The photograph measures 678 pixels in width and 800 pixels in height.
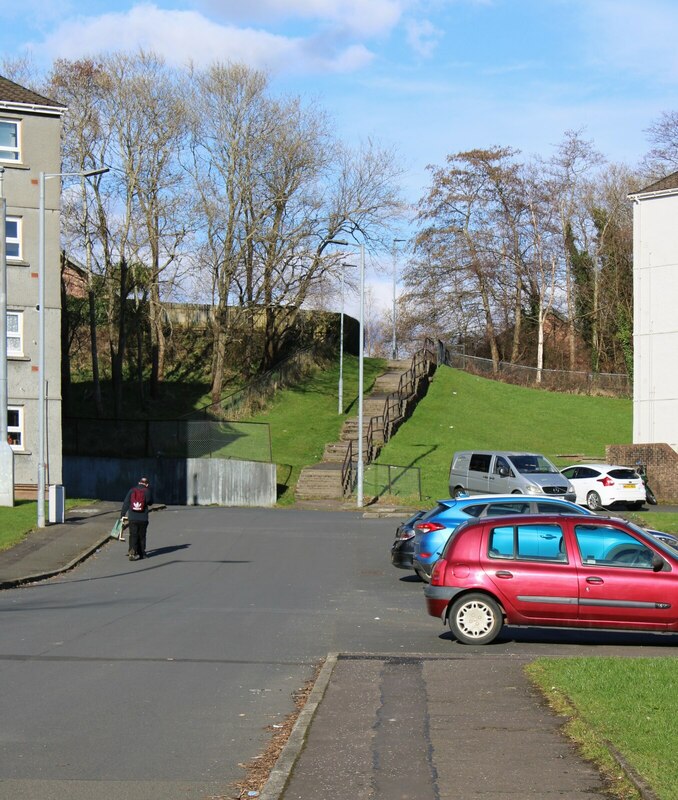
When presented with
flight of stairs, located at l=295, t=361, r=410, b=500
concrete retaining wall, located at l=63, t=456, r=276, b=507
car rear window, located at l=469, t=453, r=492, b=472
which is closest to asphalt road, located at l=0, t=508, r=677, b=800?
car rear window, located at l=469, t=453, r=492, b=472

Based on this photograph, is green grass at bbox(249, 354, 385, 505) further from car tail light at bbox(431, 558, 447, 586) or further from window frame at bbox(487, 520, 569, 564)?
window frame at bbox(487, 520, 569, 564)

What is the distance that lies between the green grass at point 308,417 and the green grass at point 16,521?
33.5ft

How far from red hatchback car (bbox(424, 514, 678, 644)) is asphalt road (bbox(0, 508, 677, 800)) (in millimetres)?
400

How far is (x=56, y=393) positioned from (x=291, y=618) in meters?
22.3

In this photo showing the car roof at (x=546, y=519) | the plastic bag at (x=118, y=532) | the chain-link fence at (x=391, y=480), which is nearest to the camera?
the car roof at (x=546, y=519)

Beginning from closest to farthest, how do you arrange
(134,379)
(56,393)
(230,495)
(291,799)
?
(291,799)
(56,393)
(230,495)
(134,379)

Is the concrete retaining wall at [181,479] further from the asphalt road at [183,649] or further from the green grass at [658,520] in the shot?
the green grass at [658,520]

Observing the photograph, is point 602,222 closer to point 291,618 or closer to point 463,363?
point 463,363

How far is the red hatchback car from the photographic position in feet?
41.8

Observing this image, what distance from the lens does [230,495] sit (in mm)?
40156

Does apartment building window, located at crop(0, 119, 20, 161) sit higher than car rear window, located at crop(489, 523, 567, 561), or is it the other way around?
apartment building window, located at crop(0, 119, 20, 161)

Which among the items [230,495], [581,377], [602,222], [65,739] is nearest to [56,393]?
[230,495]

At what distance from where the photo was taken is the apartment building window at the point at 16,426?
3594 cm

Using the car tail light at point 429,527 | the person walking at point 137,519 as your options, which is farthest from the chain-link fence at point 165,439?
the car tail light at point 429,527
